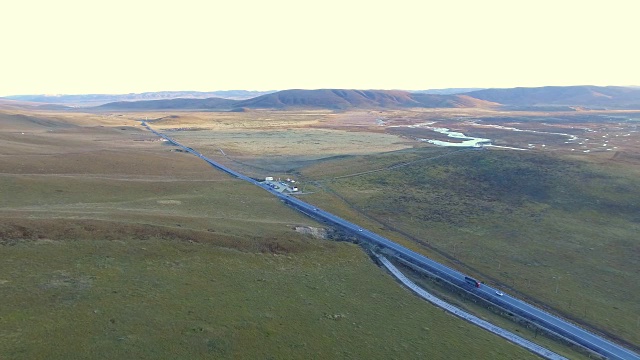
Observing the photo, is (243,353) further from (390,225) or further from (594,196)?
(594,196)

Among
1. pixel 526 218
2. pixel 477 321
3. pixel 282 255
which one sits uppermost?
pixel 282 255

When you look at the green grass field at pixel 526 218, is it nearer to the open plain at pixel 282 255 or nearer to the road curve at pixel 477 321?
the open plain at pixel 282 255

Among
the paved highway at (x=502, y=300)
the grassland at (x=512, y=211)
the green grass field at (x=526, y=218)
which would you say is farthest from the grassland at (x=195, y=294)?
the green grass field at (x=526, y=218)

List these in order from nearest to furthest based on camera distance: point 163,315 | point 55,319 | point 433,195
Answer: point 55,319 < point 163,315 < point 433,195

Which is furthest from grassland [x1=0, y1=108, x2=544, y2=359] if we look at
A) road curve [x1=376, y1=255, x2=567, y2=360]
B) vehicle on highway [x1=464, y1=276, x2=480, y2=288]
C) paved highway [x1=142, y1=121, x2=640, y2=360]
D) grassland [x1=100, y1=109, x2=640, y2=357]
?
grassland [x1=100, y1=109, x2=640, y2=357]

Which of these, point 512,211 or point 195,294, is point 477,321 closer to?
point 195,294

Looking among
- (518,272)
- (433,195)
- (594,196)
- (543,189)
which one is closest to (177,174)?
(433,195)

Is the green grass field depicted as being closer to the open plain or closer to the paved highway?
the open plain

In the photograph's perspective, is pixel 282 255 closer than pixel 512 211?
Yes

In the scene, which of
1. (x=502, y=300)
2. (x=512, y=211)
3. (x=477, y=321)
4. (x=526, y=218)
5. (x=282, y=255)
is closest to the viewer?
(x=477, y=321)

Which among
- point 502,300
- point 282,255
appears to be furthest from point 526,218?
point 282,255
